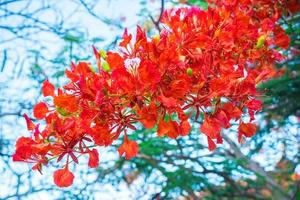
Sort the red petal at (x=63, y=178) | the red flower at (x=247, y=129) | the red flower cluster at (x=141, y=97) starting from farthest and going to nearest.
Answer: the red flower at (x=247, y=129)
the red petal at (x=63, y=178)
the red flower cluster at (x=141, y=97)

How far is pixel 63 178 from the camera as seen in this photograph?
1.22 m

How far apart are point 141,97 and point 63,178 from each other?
0.37 meters

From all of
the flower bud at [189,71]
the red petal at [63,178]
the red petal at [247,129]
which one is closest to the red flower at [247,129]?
the red petal at [247,129]

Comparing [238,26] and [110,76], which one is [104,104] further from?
[238,26]

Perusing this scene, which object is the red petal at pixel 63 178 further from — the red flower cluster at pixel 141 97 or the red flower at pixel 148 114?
the red flower at pixel 148 114

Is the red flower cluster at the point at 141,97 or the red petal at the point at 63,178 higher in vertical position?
the red flower cluster at the point at 141,97

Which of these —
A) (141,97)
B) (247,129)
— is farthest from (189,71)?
(247,129)

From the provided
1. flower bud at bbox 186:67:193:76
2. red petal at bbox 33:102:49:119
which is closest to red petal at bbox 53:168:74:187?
red petal at bbox 33:102:49:119

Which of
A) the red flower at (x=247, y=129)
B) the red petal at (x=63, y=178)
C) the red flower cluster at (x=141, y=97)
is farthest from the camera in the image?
the red flower at (x=247, y=129)

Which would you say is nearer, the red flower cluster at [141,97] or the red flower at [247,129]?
the red flower cluster at [141,97]

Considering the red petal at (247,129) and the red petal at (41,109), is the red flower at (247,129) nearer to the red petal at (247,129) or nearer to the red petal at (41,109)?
the red petal at (247,129)

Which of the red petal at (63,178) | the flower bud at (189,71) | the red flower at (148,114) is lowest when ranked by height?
the red petal at (63,178)

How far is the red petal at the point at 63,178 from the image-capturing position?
1212 mm

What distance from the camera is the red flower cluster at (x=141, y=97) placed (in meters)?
1.11
